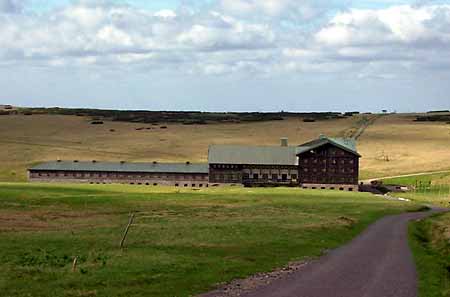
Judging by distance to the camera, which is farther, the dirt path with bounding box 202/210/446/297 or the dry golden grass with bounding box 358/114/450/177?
the dry golden grass with bounding box 358/114/450/177

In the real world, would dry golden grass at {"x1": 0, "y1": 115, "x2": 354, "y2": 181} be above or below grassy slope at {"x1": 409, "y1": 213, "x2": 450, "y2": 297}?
above

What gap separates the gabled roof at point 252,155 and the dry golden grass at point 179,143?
2085cm

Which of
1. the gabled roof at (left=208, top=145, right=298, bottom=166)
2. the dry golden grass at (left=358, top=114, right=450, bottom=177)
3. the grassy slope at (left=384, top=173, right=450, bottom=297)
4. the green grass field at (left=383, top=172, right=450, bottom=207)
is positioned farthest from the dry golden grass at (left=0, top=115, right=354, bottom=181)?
the grassy slope at (left=384, top=173, right=450, bottom=297)

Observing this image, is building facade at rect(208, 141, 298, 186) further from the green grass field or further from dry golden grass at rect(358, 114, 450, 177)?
dry golden grass at rect(358, 114, 450, 177)

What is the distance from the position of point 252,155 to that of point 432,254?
8202 cm

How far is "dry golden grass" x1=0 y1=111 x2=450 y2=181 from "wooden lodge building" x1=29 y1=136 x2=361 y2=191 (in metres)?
9.86

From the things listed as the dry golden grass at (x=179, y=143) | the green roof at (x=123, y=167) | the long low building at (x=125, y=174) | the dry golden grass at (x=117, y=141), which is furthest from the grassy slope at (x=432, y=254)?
the dry golden grass at (x=117, y=141)

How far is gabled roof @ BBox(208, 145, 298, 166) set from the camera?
11656cm

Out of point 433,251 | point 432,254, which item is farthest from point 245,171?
point 432,254

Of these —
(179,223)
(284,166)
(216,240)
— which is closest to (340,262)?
(216,240)

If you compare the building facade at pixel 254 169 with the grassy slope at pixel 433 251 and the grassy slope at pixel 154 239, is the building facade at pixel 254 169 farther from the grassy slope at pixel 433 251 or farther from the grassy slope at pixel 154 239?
the grassy slope at pixel 154 239

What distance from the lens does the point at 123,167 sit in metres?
119

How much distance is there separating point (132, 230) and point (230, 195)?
135ft

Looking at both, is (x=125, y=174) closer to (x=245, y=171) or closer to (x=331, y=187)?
(x=245, y=171)
